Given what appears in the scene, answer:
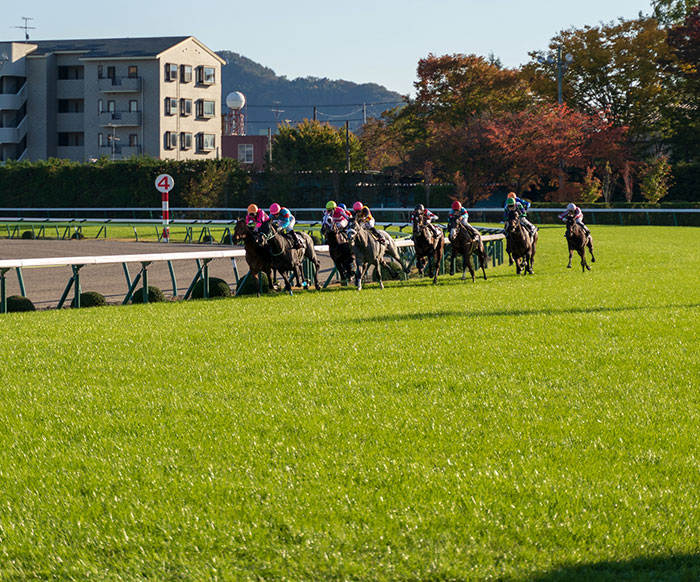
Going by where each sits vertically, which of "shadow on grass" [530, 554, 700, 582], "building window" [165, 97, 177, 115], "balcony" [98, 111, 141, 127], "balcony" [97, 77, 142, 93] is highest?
"balcony" [97, 77, 142, 93]

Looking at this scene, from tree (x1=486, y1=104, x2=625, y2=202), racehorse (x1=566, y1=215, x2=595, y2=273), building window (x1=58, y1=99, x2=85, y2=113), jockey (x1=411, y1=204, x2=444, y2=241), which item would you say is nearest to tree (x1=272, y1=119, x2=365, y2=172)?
tree (x1=486, y1=104, x2=625, y2=202)

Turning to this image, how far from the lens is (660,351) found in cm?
948

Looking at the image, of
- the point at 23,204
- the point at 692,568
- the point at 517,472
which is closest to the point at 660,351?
the point at 517,472

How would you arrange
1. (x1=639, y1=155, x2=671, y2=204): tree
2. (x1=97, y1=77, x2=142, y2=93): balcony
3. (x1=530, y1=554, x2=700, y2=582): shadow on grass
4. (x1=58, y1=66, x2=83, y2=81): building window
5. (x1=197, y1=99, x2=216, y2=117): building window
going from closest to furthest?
(x1=530, y1=554, x2=700, y2=582): shadow on grass → (x1=639, y1=155, x2=671, y2=204): tree → (x1=97, y1=77, x2=142, y2=93): balcony → (x1=58, y1=66, x2=83, y2=81): building window → (x1=197, y1=99, x2=216, y2=117): building window

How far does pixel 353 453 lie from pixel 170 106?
67.0m

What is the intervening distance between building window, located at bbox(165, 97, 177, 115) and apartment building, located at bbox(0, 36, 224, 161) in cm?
7

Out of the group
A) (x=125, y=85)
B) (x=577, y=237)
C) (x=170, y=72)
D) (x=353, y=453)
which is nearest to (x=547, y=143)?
(x=577, y=237)

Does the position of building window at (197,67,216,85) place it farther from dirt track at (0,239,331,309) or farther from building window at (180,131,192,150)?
dirt track at (0,239,331,309)

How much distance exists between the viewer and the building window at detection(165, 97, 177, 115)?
228 feet

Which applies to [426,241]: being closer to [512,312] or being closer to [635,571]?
[512,312]

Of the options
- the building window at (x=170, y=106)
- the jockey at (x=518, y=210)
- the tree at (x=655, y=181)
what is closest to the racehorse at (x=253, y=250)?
the jockey at (x=518, y=210)

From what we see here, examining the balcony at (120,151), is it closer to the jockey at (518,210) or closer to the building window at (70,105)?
the building window at (70,105)

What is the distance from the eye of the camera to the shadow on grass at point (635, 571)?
4094mm

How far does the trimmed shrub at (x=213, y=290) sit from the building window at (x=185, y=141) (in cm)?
5468
